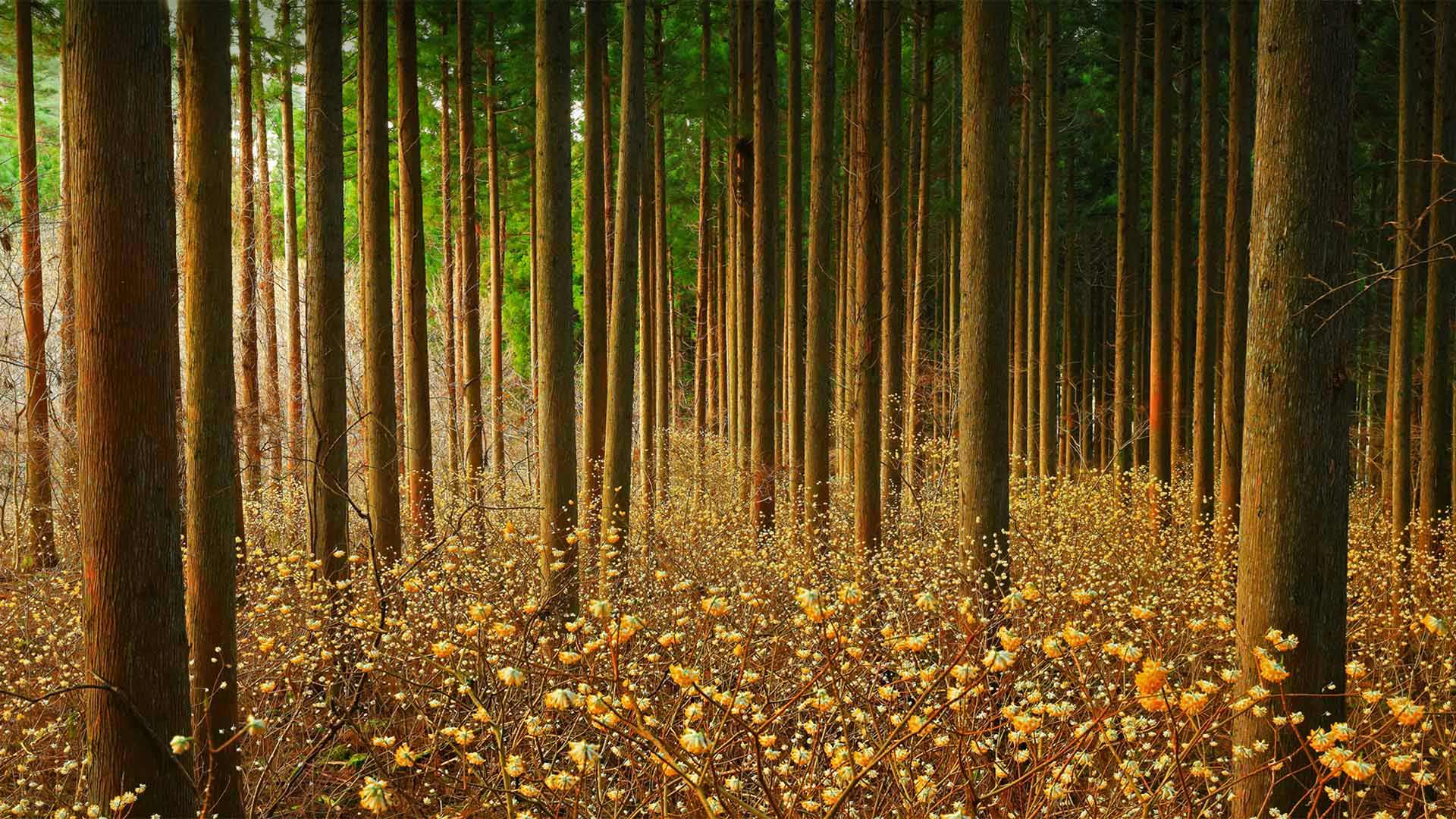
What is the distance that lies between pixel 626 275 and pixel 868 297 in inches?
86.7

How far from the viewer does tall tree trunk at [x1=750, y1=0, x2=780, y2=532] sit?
32.5ft

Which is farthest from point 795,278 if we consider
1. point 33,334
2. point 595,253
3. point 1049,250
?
point 33,334

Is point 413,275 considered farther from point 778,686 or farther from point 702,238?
point 702,238

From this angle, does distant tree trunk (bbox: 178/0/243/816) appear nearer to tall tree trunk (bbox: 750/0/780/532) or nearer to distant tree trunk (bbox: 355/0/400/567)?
distant tree trunk (bbox: 355/0/400/567)

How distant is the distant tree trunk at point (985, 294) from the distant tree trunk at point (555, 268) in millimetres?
2790

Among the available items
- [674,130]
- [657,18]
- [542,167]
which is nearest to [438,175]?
[674,130]

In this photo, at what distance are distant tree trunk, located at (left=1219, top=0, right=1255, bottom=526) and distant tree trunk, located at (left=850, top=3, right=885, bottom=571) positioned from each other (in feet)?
11.6

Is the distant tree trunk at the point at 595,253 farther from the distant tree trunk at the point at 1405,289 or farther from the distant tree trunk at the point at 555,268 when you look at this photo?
the distant tree trunk at the point at 1405,289

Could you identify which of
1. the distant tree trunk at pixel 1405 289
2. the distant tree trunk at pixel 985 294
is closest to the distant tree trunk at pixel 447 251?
the distant tree trunk at pixel 985 294

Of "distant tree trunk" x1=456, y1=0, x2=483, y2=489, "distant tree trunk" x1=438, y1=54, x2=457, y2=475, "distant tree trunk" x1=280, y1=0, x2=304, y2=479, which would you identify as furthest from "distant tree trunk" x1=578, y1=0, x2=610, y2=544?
"distant tree trunk" x1=280, y1=0, x2=304, y2=479

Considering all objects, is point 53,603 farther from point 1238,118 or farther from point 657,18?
point 1238,118

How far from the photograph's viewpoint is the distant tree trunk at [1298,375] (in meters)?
3.42

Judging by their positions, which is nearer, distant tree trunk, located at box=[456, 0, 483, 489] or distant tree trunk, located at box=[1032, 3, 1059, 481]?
distant tree trunk, located at box=[456, 0, 483, 489]

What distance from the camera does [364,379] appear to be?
25.5 ft
